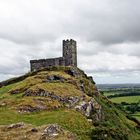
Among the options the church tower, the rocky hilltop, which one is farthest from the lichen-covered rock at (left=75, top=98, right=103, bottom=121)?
the church tower

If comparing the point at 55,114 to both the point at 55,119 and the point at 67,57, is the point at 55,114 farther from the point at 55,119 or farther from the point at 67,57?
the point at 67,57

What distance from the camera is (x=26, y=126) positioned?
5347 cm

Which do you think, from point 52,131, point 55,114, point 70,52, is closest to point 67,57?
point 70,52

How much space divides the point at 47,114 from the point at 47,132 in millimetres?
15141

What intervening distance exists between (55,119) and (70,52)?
60.1 m

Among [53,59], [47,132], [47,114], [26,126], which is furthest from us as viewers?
[53,59]

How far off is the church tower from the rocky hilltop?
16.4 metres

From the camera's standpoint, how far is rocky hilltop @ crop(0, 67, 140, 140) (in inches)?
2025

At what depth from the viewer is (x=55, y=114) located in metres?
64.4

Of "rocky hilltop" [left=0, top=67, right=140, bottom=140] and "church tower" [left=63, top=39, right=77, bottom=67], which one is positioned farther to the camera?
"church tower" [left=63, top=39, right=77, bottom=67]

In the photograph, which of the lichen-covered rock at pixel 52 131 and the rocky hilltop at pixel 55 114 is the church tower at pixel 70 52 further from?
the lichen-covered rock at pixel 52 131

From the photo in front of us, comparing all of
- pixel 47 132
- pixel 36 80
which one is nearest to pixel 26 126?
pixel 47 132

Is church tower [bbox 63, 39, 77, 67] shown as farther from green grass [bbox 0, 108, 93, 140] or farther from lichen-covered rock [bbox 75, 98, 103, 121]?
green grass [bbox 0, 108, 93, 140]

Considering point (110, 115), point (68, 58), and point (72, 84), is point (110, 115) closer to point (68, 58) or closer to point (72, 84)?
point (72, 84)
